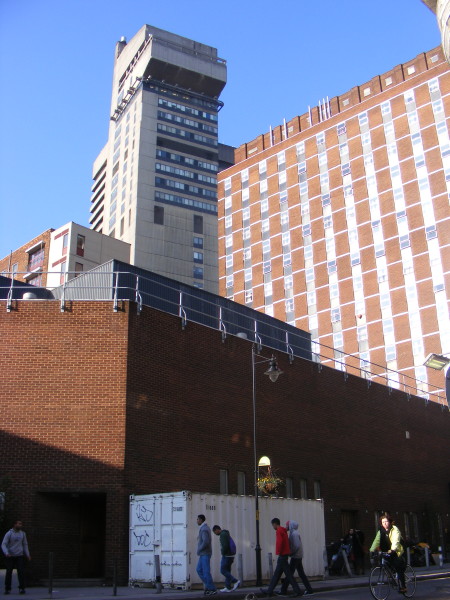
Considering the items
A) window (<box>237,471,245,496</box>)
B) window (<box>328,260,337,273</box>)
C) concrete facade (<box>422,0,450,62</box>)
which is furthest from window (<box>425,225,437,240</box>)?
concrete facade (<box>422,0,450,62</box>)

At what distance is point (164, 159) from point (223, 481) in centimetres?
9833

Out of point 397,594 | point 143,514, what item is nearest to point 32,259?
point 143,514

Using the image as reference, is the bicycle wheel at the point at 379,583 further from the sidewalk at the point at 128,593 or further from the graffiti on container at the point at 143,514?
the graffiti on container at the point at 143,514

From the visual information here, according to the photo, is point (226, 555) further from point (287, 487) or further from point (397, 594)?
point (287, 487)

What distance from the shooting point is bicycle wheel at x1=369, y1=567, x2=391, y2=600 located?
1409 cm

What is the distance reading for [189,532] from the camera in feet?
62.2

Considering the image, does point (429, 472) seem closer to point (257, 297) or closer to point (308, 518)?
point (308, 518)

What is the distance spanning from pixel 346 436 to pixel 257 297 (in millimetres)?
48893

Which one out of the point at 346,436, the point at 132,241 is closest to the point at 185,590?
the point at 346,436

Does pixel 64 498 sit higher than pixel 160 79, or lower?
lower

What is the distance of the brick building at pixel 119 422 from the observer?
71.0 feet

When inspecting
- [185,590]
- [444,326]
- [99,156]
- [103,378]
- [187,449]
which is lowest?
[185,590]

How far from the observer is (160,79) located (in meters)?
126

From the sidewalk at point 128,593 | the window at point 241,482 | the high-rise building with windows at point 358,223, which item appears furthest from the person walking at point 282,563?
the high-rise building with windows at point 358,223
